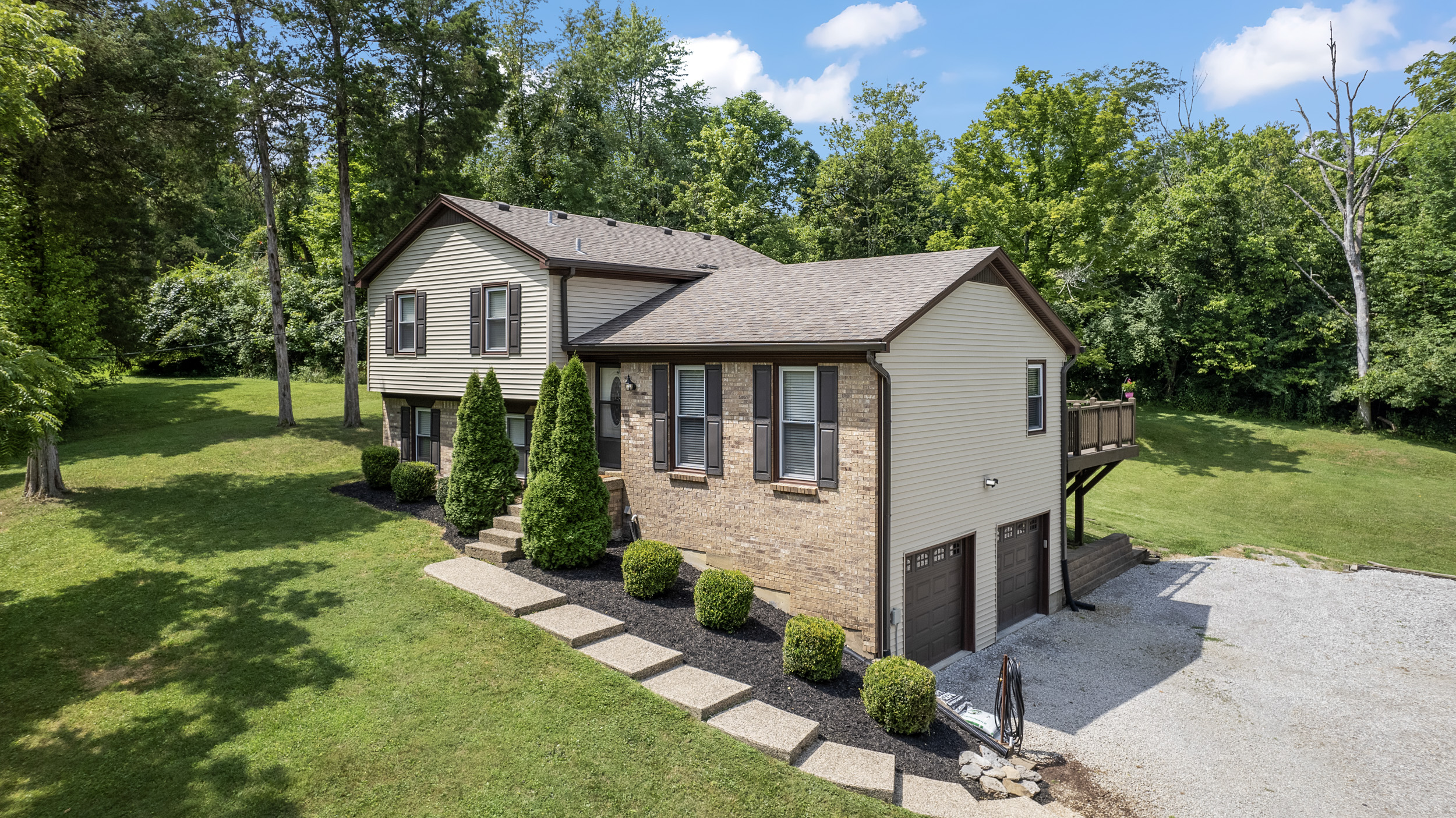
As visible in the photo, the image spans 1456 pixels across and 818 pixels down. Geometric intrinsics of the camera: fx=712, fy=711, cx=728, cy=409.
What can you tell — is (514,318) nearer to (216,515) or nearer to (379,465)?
(379,465)

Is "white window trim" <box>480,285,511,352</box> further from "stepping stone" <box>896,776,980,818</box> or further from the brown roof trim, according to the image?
"stepping stone" <box>896,776,980,818</box>

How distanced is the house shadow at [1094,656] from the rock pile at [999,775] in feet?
6.19

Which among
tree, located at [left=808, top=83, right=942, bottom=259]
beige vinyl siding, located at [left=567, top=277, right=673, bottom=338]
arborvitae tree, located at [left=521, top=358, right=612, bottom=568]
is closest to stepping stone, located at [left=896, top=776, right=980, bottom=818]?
arborvitae tree, located at [left=521, top=358, right=612, bottom=568]

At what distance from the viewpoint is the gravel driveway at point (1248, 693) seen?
8.84 metres

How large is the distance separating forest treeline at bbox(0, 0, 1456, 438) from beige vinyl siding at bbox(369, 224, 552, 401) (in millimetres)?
5398

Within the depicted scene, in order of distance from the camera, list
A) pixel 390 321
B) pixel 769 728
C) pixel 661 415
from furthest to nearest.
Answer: pixel 390 321 < pixel 661 415 < pixel 769 728

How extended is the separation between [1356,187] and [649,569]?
36.6m

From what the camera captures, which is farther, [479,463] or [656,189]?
[656,189]

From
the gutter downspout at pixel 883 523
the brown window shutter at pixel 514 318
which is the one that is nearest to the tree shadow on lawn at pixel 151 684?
the brown window shutter at pixel 514 318

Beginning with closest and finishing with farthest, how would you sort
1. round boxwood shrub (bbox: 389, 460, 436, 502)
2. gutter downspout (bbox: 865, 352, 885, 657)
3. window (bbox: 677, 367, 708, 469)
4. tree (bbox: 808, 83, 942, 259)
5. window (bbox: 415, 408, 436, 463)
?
gutter downspout (bbox: 865, 352, 885, 657)
window (bbox: 677, 367, 708, 469)
round boxwood shrub (bbox: 389, 460, 436, 502)
window (bbox: 415, 408, 436, 463)
tree (bbox: 808, 83, 942, 259)

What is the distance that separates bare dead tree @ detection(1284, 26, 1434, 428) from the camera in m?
28.4

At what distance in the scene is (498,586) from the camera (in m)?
11.2

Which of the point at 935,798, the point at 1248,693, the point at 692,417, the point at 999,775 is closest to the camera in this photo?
the point at 935,798

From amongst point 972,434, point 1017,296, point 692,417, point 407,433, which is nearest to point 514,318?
point 692,417
